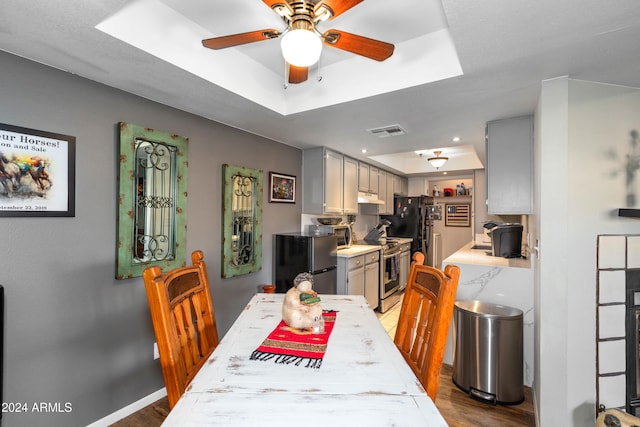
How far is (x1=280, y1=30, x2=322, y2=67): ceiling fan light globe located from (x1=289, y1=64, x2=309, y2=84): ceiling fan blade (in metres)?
0.38

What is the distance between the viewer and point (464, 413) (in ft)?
7.09

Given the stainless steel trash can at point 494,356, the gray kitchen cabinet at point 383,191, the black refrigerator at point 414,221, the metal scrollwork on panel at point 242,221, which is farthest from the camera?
the black refrigerator at point 414,221

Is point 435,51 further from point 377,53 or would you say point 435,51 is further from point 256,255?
point 256,255

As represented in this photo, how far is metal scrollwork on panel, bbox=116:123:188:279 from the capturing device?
206cm

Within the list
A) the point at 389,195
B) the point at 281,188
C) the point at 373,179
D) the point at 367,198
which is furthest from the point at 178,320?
the point at 389,195

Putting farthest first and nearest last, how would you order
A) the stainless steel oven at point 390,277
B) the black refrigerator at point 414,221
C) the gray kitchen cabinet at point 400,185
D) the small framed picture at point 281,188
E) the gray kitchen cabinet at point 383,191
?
the gray kitchen cabinet at point 400,185 < the black refrigerator at point 414,221 < the gray kitchen cabinet at point 383,191 < the stainless steel oven at point 390,277 < the small framed picture at point 281,188

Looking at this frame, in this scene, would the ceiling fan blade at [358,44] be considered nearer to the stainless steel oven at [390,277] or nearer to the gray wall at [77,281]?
the gray wall at [77,281]

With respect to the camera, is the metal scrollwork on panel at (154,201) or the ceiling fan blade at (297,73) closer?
the ceiling fan blade at (297,73)

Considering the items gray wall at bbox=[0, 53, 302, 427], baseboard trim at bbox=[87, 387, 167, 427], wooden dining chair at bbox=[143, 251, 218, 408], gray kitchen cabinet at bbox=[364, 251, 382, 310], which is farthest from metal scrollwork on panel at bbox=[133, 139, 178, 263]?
gray kitchen cabinet at bbox=[364, 251, 382, 310]

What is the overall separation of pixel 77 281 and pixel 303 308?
1.50 metres

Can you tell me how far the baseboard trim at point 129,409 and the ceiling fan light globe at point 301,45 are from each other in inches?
96.0

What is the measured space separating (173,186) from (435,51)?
2.05 meters

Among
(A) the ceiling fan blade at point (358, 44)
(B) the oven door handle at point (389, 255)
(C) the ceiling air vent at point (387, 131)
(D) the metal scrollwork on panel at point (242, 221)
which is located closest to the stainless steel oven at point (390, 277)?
(B) the oven door handle at point (389, 255)

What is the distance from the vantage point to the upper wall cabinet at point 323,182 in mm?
3770
